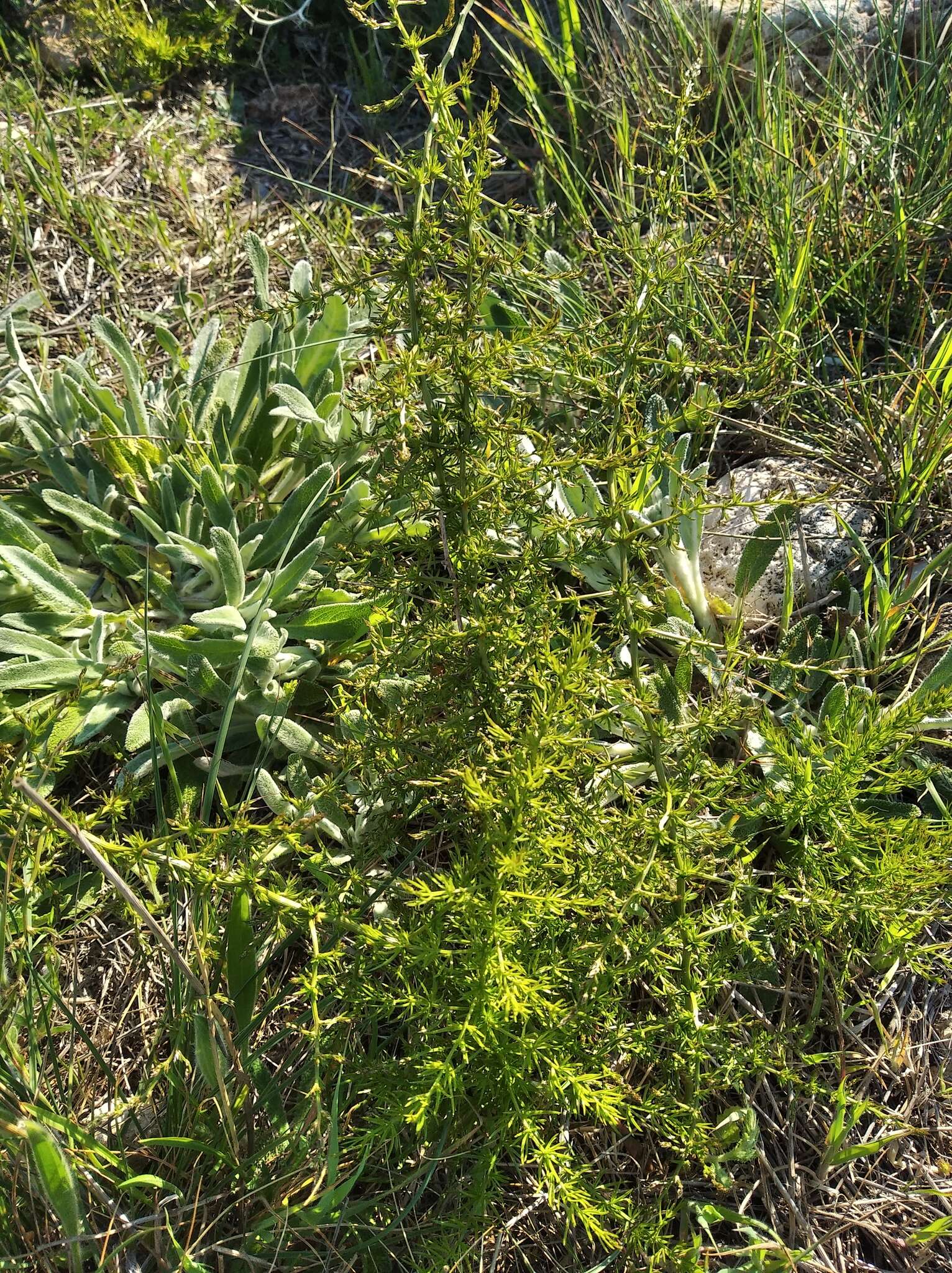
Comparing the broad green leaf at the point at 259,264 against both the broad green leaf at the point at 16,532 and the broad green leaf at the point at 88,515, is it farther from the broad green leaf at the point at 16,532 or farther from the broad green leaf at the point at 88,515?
→ the broad green leaf at the point at 16,532

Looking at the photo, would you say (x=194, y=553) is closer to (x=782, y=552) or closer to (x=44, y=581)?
(x=44, y=581)

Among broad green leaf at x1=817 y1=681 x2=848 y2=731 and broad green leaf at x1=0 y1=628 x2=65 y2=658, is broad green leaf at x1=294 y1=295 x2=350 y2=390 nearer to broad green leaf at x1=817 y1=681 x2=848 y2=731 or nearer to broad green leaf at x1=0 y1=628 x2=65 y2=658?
broad green leaf at x1=0 y1=628 x2=65 y2=658

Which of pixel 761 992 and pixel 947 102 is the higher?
pixel 947 102

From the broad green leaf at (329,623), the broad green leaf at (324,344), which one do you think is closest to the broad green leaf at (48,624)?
the broad green leaf at (329,623)

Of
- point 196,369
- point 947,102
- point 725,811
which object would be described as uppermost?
point 947,102

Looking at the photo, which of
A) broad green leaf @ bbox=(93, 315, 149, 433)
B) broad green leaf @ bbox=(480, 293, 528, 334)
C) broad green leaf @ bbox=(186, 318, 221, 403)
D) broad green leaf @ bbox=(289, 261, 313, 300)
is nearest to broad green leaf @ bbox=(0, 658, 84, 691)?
broad green leaf @ bbox=(93, 315, 149, 433)

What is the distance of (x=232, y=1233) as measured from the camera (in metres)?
1.64

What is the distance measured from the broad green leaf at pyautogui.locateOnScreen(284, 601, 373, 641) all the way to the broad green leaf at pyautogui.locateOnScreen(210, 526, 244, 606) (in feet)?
0.42

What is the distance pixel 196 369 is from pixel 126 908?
4.59 ft

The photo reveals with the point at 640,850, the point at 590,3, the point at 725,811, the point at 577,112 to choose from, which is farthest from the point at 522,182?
the point at 640,850

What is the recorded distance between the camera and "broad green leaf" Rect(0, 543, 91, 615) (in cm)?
215

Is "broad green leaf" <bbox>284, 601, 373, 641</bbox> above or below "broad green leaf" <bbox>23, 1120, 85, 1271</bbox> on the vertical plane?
above

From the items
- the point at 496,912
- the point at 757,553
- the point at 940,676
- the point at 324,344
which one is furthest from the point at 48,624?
the point at 940,676

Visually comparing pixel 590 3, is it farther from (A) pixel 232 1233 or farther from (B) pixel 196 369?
(A) pixel 232 1233
